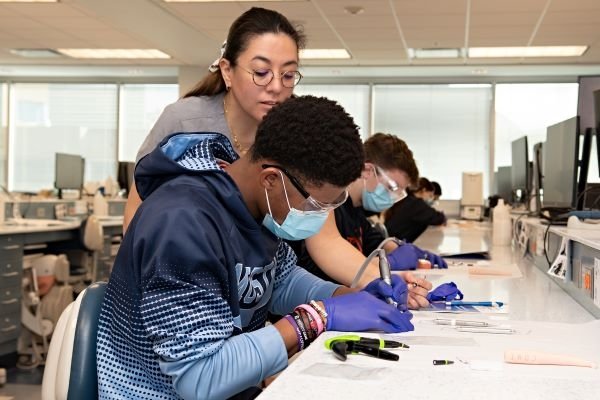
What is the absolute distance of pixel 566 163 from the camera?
2.78 m

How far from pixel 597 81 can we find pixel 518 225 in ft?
2.93

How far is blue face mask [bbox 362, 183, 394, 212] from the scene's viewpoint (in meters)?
2.68

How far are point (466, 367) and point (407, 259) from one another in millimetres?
1479

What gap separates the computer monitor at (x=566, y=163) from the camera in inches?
105

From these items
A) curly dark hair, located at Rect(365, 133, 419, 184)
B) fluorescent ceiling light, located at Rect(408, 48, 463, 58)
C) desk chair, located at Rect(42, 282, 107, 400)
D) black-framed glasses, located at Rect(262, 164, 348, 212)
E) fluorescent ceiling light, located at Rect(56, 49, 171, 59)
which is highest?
fluorescent ceiling light, located at Rect(408, 48, 463, 58)

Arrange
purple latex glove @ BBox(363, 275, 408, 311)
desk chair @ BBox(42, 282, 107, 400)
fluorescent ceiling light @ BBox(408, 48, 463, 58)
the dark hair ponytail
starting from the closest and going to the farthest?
desk chair @ BBox(42, 282, 107, 400) → purple latex glove @ BBox(363, 275, 408, 311) → the dark hair ponytail → fluorescent ceiling light @ BBox(408, 48, 463, 58)

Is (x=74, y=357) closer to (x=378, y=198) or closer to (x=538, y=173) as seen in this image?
(x=378, y=198)

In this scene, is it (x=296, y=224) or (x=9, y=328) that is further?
(x=9, y=328)

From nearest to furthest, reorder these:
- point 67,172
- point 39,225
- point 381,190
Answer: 1. point 381,190
2. point 39,225
3. point 67,172

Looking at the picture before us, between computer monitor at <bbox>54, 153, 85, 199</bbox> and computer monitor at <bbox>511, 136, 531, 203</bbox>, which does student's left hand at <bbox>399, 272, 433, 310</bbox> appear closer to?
computer monitor at <bbox>511, 136, 531, 203</bbox>

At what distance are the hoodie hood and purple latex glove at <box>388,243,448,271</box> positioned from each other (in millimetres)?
1243

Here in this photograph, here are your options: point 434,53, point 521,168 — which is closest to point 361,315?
point 521,168

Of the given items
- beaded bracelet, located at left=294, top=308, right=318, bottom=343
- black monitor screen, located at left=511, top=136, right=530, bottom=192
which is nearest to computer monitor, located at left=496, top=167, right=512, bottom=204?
black monitor screen, located at left=511, top=136, right=530, bottom=192

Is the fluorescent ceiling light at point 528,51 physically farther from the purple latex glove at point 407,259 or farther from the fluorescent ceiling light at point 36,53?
Answer: the purple latex glove at point 407,259
